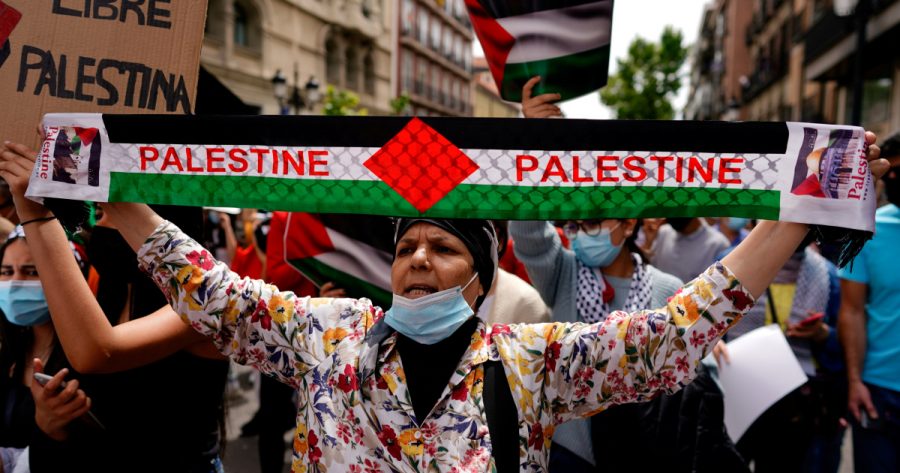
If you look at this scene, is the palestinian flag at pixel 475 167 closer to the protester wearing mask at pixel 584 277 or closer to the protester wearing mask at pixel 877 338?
the protester wearing mask at pixel 584 277

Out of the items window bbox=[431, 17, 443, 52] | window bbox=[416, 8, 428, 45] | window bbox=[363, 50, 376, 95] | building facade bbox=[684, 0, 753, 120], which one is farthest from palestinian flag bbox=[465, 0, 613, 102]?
window bbox=[431, 17, 443, 52]

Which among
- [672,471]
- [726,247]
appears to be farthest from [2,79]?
[726,247]

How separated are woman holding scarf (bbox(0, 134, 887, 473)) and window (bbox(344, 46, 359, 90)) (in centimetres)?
3050

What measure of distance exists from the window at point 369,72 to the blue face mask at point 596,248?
3109cm

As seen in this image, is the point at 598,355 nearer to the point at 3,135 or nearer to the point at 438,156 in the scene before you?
the point at 438,156

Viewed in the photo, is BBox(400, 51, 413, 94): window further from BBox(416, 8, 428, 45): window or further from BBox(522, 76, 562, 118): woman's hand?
BBox(522, 76, 562, 118): woman's hand

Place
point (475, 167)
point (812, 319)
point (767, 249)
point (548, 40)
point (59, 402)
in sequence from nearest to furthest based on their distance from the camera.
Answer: point (767, 249) → point (475, 167) → point (59, 402) → point (548, 40) → point (812, 319)

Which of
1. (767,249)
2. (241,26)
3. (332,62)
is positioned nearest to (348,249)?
(767,249)

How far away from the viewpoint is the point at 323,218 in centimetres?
336

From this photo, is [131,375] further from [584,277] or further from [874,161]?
[874,161]

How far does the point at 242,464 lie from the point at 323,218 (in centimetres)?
266

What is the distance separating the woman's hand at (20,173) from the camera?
1893mm

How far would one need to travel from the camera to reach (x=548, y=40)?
2268 mm

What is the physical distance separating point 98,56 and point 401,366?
1.34m
